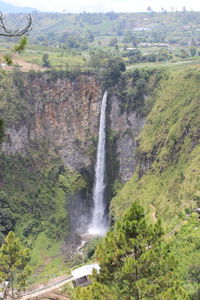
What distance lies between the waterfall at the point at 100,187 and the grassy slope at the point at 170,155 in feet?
10.1

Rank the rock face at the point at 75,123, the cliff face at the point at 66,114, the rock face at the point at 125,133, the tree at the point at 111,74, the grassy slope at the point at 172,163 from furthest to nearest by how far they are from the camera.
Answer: the tree at the point at 111,74 < the cliff face at the point at 66,114 < the rock face at the point at 75,123 < the rock face at the point at 125,133 < the grassy slope at the point at 172,163

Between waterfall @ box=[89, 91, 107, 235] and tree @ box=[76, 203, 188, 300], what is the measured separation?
96.1ft

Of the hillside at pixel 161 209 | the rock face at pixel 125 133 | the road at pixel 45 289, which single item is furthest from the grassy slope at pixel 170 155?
the road at pixel 45 289

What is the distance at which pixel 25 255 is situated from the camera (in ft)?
71.4

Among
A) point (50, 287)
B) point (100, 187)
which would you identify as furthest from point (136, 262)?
point (100, 187)

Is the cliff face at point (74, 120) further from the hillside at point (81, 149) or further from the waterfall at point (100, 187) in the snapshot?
the waterfall at point (100, 187)

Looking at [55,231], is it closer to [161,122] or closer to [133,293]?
[161,122]

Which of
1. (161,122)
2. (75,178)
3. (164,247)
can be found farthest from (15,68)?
(164,247)

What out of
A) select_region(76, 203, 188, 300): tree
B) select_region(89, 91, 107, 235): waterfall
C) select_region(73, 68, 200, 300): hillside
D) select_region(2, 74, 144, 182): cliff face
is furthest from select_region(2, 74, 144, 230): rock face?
select_region(76, 203, 188, 300): tree

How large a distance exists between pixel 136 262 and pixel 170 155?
1013 inches

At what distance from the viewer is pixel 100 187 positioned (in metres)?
47.7

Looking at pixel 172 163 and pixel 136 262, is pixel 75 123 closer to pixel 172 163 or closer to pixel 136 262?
pixel 172 163

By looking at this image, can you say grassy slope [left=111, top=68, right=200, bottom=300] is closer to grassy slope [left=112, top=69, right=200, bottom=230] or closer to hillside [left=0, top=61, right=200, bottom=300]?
grassy slope [left=112, top=69, right=200, bottom=230]

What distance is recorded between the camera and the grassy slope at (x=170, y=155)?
33.7 m
